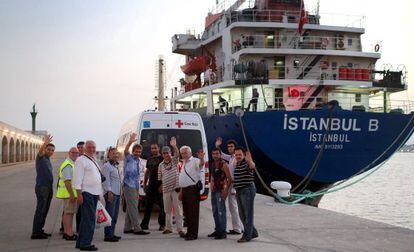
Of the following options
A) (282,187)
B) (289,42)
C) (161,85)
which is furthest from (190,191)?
(161,85)

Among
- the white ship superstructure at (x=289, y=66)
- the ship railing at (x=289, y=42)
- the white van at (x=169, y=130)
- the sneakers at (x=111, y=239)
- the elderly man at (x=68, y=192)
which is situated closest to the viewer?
the elderly man at (x=68, y=192)

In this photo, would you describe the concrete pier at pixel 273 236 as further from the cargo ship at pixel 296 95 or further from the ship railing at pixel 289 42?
the ship railing at pixel 289 42

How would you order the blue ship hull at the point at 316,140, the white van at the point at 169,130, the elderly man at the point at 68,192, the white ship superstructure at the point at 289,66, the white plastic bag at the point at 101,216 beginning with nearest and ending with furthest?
1. the white plastic bag at the point at 101,216
2. the elderly man at the point at 68,192
3. the white van at the point at 169,130
4. the blue ship hull at the point at 316,140
5. the white ship superstructure at the point at 289,66

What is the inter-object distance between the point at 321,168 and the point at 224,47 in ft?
27.2

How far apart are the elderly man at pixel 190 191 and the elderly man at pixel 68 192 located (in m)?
1.72

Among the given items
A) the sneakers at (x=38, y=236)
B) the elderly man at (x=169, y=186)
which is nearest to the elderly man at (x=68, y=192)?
the sneakers at (x=38, y=236)

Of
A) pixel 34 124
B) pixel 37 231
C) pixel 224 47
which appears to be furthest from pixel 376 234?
pixel 34 124

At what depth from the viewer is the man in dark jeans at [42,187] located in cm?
774

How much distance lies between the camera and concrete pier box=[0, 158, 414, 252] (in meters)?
7.13

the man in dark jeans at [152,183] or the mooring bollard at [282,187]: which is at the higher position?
the man in dark jeans at [152,183]

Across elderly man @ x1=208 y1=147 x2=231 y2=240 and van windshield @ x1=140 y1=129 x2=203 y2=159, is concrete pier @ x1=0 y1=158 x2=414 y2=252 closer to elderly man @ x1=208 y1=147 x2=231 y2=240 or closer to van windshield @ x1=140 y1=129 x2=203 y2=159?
elderly man @ x1=208 y1=147 x2=231 y2=240

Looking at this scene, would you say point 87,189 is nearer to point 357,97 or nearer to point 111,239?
point 111,239

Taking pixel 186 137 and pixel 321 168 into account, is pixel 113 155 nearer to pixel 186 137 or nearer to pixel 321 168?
pixel 186 137

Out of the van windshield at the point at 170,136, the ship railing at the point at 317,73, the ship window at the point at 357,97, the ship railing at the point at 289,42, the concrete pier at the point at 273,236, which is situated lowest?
the concrete pier at the point at 273,236
